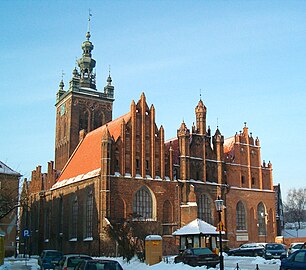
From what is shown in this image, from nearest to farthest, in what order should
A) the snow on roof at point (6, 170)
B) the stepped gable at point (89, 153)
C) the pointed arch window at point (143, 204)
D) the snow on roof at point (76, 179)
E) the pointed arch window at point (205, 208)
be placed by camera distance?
the pointed arch window at point (143, 204) < the snow on roof at point (76, 179) < the stepped gable at point (89, 153) < the pointed arch window at point (205, 208) < the snow on roof at point (6, 170)

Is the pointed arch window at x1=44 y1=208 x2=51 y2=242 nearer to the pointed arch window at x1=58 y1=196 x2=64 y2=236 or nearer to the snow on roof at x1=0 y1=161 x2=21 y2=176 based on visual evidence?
the pointed arch window at x1=58 y1=196 x2=64 y2=236

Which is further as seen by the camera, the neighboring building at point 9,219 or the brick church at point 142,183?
the neighboring building at point 9,219


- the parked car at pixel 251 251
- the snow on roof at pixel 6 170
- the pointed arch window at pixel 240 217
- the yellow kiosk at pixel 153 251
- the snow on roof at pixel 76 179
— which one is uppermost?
the snow on roof at pixel 6 170

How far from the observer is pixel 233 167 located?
185 ft

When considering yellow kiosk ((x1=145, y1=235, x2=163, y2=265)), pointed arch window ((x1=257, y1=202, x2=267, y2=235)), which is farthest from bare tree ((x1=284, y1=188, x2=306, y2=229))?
yellow kiosk ((x1=145, y1=235, x2=163, y2=265))

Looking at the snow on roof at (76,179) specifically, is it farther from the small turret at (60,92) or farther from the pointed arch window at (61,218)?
the small turret at (60,92)

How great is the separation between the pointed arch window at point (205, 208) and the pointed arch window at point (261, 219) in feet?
28.5

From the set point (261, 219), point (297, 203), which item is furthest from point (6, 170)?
point (297, 203)

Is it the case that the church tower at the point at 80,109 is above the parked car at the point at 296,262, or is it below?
above

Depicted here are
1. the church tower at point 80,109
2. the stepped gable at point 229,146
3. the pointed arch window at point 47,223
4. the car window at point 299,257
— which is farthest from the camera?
the church tower at point 80,109

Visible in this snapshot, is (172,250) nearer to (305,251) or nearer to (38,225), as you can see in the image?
(38,225)

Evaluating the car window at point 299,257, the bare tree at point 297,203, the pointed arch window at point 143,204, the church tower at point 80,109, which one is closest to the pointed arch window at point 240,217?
the pointed arch window at point 143,204

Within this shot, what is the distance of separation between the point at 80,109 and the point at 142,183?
23.8 meters

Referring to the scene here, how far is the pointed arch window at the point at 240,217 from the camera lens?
55.0 metres
